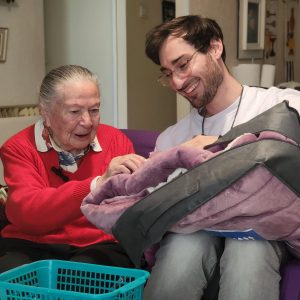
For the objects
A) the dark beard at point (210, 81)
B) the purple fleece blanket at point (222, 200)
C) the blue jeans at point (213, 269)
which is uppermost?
the dark beard at point (210, 81)

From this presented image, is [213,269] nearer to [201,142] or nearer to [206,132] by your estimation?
[201,142]

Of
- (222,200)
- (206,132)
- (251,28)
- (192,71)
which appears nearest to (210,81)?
(192,71)

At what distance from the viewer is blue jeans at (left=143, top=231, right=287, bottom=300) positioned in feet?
4.56

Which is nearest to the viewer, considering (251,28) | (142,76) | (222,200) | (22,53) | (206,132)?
(222,200)

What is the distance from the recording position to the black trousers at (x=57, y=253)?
166 cm

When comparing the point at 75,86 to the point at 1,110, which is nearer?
the point at 75,86

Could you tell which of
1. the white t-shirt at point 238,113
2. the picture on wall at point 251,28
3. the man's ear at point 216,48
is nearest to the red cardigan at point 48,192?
the white t-shirt at point 238,113

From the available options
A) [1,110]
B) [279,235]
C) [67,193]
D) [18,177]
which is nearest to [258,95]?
[279,235]

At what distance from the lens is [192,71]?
1.84 m

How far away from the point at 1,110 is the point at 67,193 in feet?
6.32

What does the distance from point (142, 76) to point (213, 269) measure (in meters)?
3.19

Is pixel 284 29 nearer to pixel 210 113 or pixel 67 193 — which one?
pixel 210 113

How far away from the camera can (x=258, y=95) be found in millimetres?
1871

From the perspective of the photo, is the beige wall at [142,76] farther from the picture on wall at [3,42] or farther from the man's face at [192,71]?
the man's face at [192,71]
